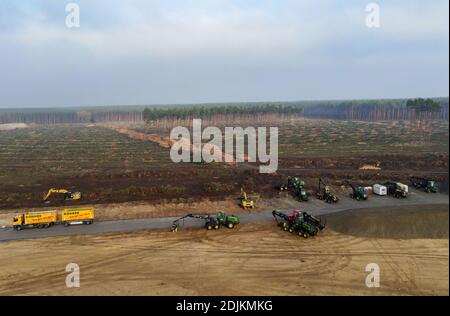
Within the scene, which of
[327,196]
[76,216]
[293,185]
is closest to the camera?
[76,216]

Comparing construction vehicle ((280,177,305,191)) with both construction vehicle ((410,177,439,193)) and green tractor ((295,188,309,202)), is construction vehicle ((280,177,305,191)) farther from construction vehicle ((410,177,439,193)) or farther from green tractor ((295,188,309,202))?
construction vehicle ((410,177,439,193))

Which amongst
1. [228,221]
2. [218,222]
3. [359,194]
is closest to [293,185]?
[359,194]

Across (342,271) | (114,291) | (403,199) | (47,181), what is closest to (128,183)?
(47,181)

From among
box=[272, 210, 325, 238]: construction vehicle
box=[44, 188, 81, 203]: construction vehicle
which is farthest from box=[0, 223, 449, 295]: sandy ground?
box=[44, 188, 81, 203]: construction vehicle

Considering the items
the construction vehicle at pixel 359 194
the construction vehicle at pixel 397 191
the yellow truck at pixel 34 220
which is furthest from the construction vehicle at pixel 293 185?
the yellow truck at pixel 34 220

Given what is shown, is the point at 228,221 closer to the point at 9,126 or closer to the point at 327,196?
the point at 327,196

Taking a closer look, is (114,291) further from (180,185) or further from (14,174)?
(14,174)
